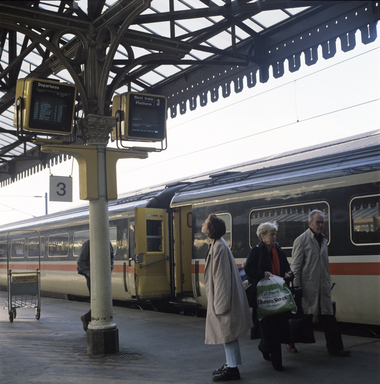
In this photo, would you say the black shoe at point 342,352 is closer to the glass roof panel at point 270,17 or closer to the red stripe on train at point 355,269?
the red stripe on train at point 355,269

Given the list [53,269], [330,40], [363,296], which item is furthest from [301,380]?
[53,269]

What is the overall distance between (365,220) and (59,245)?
36.1ft

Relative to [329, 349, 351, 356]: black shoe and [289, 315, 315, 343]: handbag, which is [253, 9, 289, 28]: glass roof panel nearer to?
[289, 315, 315, 343]: handbag

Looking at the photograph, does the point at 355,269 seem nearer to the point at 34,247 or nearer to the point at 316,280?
the point at 316,280

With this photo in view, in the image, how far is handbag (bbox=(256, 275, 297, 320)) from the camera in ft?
17.9

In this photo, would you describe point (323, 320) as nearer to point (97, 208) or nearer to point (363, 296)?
point (363, 296)

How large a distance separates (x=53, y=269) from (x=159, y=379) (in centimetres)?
1158

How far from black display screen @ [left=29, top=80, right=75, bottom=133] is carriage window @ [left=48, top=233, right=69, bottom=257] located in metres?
9.17

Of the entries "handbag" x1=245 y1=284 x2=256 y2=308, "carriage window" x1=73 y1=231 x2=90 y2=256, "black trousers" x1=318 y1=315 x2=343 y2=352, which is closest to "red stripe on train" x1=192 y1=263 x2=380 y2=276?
"black trousers" x1=318 y1=315 x2=343 y2=352

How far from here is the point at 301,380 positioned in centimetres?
499

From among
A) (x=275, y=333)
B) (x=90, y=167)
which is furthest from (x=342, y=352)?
(x=90, y=167)

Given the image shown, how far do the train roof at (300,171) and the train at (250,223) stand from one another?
18 millimetres

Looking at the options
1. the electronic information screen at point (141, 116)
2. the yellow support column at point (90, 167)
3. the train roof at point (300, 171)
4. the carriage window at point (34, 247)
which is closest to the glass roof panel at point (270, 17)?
the electronic information screen at point (141, 116)

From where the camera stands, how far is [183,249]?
10961 millimetres
